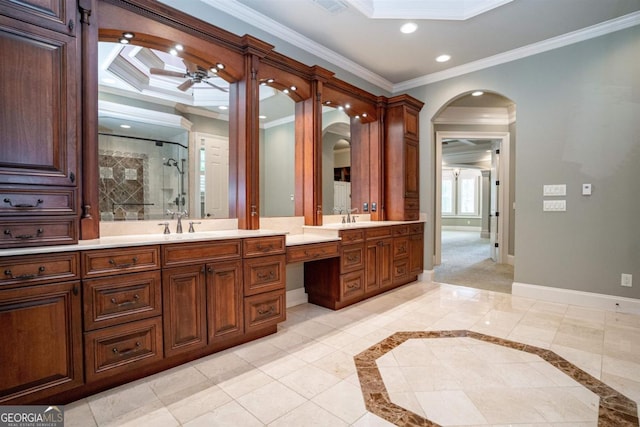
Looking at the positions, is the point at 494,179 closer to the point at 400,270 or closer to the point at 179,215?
the point at 400,270

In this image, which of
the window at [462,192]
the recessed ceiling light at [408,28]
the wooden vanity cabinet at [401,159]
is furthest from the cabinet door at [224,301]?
the window at [462,192]

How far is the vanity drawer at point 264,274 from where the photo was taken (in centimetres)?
241

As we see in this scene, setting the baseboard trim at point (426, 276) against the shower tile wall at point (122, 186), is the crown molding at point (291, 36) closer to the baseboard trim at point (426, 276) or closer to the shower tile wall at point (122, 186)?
the shower tile wall at point (122, 186)

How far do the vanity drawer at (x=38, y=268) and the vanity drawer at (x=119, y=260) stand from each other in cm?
5

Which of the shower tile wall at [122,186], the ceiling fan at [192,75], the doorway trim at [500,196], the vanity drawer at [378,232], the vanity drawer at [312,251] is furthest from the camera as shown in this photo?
the doorway trim at [500,196]

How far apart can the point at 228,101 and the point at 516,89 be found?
140 inches

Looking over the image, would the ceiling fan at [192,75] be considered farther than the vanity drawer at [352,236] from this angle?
No

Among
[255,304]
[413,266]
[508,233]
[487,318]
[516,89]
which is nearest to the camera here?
[255,304]

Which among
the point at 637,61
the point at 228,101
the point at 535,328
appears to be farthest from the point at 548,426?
the point at 637,61

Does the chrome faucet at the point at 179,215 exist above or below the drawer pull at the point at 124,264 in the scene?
above

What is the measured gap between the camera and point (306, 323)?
9.62ft

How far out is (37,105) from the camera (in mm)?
1700

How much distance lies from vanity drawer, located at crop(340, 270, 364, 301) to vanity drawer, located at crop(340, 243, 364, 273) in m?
0.07

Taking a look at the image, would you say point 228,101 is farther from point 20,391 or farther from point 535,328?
point 535,328
